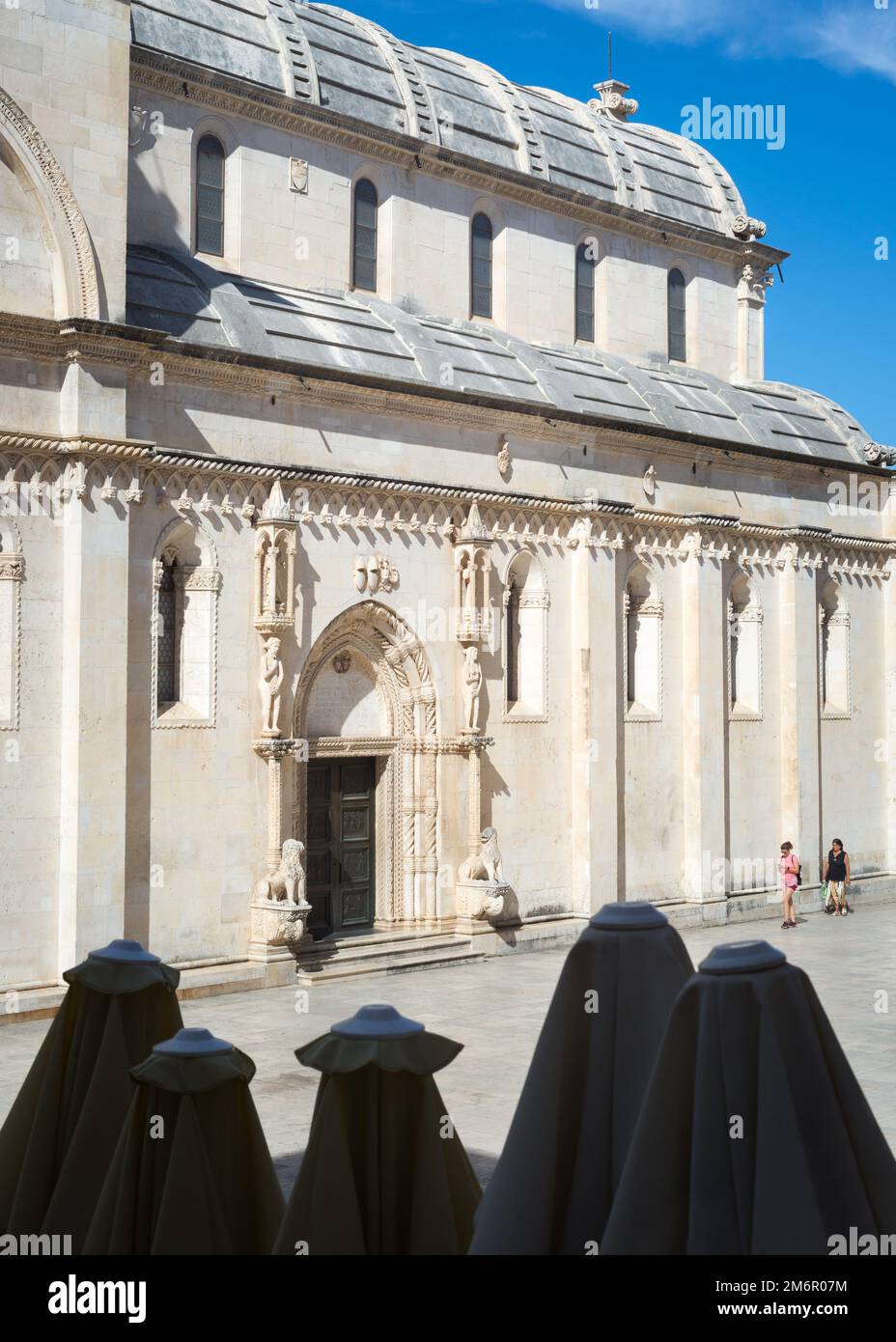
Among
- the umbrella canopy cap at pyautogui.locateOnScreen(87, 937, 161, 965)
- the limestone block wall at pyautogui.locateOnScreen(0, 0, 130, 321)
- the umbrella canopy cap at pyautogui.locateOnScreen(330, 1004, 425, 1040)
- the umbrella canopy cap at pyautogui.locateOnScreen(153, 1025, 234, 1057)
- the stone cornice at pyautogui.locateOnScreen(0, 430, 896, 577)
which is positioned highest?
the limestone block wall at pyautogui.locateOnScreen(0, 0, 130, 321)

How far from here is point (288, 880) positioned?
19.2 metres

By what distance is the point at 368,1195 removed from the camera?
6.91m

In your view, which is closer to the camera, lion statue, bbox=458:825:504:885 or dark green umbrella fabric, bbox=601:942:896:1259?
dark green umbrella fabric, bbox=601:942:896:1259

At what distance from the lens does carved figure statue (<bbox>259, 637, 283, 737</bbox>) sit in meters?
19.4

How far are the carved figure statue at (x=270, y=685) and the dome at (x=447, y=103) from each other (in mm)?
8725

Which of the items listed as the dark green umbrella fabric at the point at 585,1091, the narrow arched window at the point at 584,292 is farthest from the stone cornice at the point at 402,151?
the dark green umbrella fabric at the point at 585,1091

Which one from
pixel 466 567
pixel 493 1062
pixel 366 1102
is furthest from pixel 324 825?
pixel 366 1102

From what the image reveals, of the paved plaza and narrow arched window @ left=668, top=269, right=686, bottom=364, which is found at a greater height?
narrow arched window @ left=668, top=269, right=686, bottom=364

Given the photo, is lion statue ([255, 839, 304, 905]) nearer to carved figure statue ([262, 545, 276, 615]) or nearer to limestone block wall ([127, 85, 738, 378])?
carved figure statue ([262, 545, 276, 615])

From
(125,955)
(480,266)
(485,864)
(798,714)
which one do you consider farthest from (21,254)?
(798,714)

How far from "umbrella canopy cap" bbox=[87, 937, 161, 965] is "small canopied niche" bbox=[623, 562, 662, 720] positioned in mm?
17176

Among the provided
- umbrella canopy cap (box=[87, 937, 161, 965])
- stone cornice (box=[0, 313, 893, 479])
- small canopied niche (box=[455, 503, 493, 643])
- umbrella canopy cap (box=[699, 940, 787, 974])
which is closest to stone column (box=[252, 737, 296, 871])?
small canopied niche (box=[455, 503, 493, 643])

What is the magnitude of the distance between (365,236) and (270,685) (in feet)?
29.0
